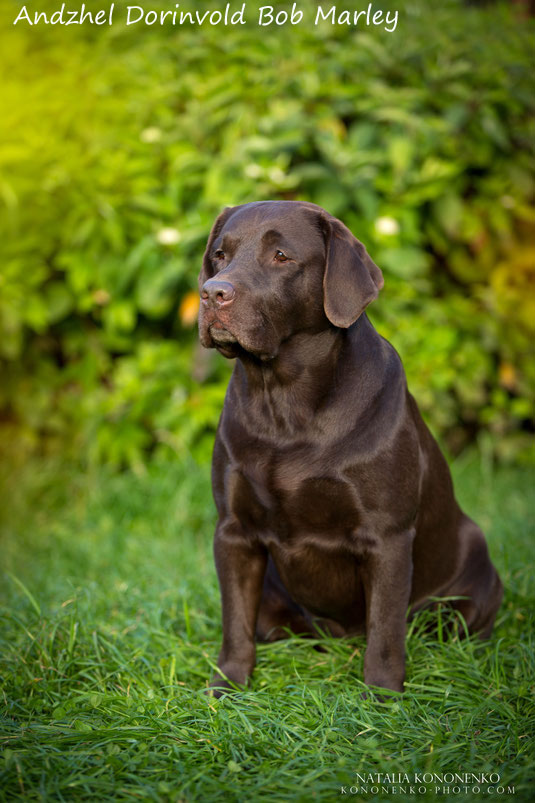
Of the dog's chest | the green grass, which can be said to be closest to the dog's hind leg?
the green grass

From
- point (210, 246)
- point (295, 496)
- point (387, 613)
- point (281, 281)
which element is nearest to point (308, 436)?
point (295, 496)

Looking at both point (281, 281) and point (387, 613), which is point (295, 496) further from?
point (281, 281)

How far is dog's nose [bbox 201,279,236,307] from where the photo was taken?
88.6 inches

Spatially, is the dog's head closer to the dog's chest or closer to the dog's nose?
the dog's nose

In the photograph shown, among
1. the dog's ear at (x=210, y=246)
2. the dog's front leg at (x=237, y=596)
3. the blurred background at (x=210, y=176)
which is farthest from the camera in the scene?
the blurred background at (x=210, y=176)

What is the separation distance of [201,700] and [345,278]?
125 cm

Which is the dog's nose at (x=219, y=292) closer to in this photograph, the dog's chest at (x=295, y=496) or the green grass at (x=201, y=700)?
the dog's chest at (x=295, y=496)

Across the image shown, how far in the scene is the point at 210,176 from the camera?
4332 mm

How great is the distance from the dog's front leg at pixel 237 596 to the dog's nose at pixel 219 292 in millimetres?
703

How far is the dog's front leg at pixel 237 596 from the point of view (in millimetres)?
2533

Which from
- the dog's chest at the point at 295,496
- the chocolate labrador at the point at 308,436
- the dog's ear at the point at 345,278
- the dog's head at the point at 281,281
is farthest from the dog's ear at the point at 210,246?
the dog's chest at the point at 295,496

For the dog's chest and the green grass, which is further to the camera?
the dog's chest

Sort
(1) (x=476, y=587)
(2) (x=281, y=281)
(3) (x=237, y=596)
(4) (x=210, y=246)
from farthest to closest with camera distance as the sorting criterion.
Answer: (1) (x=476, y=587), (4) (x=210, y=246), (3) (x=237, y=596), (2) (x=281, y=281)

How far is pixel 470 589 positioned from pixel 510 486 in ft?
7.05
